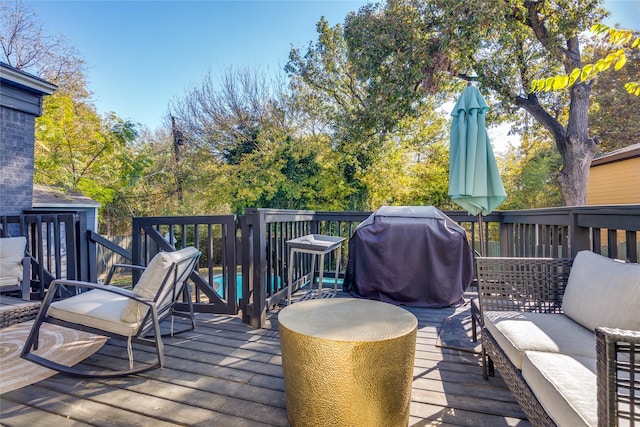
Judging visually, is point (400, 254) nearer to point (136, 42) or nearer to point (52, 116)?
point (136, 42)

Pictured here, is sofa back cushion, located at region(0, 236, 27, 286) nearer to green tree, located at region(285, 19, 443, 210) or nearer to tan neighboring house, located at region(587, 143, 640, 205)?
green tree, located at region(285, 19, 443, 210)

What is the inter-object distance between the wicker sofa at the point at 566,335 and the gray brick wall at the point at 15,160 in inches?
295

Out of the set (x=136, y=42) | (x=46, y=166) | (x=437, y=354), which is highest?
(x=136, y=42)

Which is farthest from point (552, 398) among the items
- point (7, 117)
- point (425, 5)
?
point (425, 5)

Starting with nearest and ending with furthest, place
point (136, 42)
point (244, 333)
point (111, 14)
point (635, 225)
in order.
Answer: point (635, 225), point (244, 333), point (111, 14), point (136, 42)

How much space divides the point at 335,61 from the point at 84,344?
37.7 ft

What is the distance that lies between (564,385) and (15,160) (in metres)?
8.10

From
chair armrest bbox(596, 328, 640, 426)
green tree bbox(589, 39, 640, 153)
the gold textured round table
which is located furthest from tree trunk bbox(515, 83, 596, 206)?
chair armrest bbox(596, 328, 640, 426)

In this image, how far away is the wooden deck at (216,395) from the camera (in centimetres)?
177

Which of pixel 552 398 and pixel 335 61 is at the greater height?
pixel 335 61

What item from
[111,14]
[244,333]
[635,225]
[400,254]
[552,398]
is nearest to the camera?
[552,398]

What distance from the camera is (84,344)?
277 cm

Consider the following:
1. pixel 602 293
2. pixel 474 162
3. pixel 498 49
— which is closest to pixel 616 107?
pixel 498 49

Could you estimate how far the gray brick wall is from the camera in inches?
222
